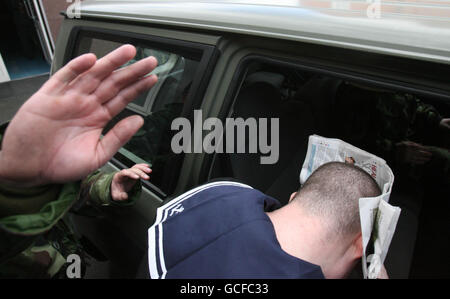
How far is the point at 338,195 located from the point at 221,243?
516 mm

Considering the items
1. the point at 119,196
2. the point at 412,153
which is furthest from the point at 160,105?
the point at 412,153

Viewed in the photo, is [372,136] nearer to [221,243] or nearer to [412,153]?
[412,153]

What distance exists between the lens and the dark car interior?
5.30 ft

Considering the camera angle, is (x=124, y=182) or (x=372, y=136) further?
(x=372, y=136)

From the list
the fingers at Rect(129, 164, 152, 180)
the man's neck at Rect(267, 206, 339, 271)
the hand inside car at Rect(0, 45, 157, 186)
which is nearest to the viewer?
the hand inside car at Rect(0, 45, 157, 186)

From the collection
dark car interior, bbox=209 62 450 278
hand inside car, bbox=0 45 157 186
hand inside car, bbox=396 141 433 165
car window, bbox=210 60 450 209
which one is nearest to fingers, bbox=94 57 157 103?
hand inside car, bbox=0 45 157 186

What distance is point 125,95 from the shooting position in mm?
766

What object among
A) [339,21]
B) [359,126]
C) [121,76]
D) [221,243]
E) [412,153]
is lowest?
[412,153]

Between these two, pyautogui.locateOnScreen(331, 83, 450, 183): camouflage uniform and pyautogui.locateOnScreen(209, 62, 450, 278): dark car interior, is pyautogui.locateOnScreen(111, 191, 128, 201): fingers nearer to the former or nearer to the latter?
pyautogui.locateOnScreen(209, 62, 450, 278): dark car interior
